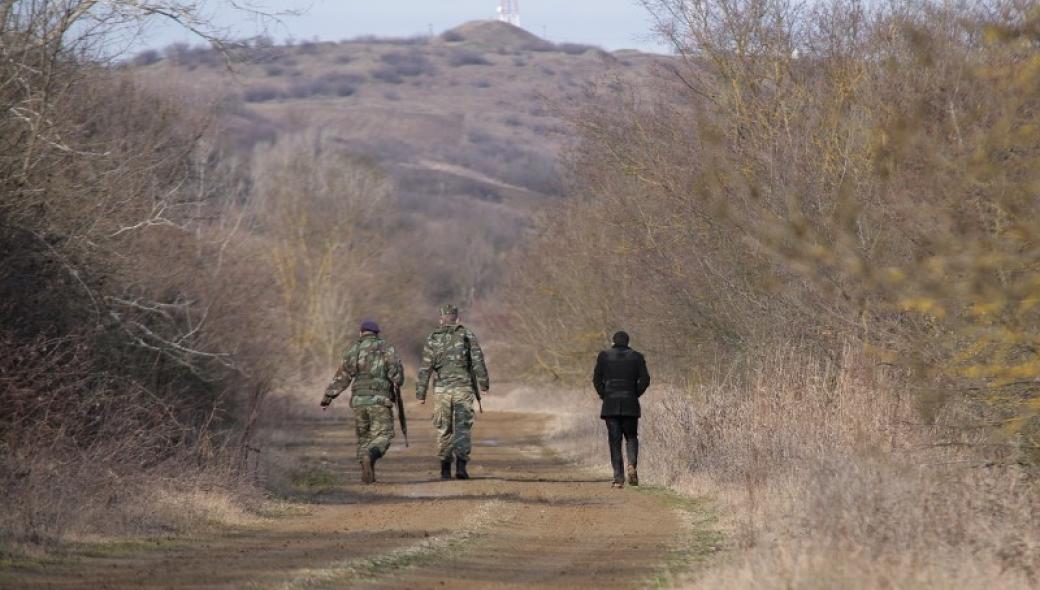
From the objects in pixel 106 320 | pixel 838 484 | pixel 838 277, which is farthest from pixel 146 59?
pixel 838 484

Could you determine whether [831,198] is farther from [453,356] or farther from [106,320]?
[106,320]

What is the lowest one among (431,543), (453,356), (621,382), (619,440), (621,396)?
(619,440)

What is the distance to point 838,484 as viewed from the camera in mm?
Result: 12453

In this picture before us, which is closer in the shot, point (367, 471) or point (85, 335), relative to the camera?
point (85, 335)

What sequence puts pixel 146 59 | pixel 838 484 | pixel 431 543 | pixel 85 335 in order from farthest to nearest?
pixel 146 59 < pixel 85 335 < pixel 431 543 < pixel 838 484

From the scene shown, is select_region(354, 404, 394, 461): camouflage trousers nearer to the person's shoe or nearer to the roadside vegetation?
the person's shoe

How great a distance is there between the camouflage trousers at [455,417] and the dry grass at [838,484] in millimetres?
2449

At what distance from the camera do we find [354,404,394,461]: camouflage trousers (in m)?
20.9

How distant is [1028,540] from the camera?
11695 millimetres

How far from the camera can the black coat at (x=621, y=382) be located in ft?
66.3

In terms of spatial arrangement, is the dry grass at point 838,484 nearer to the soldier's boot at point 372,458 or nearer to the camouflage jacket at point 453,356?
the camouflage jacket at point 453,356

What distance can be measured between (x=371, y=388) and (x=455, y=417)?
1297 millimetres

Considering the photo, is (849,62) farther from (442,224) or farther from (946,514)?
(442,224)

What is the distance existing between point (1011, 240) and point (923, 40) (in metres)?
1.70
